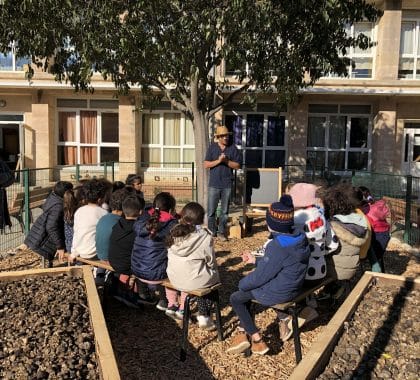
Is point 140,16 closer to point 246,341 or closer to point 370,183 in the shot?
point 246,341

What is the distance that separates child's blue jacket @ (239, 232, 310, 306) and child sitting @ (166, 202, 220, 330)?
0.57 m

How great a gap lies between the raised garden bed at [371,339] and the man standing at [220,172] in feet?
13.0

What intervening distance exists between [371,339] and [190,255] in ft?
5.52

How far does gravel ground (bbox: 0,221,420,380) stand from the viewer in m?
3.73

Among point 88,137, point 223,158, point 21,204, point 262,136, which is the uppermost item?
point 262,136

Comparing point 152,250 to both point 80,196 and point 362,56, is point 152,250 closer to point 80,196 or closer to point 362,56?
point 80,196

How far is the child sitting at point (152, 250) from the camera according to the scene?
4.51 metres

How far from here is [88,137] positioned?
17094mm

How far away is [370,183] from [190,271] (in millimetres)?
7612

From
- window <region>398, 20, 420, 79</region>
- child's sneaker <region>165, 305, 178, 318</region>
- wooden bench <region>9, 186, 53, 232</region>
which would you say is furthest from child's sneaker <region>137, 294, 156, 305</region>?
window <region>398, 20, 420, 79</region>

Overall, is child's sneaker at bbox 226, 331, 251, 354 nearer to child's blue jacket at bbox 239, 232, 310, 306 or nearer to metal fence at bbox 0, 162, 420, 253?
child's blue jacket at bbox 239, 232, 310, 306

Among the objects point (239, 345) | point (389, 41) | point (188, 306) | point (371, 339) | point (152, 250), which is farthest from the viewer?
point (389, 41)

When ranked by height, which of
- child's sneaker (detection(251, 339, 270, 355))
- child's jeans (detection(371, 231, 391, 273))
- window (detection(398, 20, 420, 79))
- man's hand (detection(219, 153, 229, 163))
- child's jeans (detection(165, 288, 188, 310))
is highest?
window (detection(398, 20, 420, 79))

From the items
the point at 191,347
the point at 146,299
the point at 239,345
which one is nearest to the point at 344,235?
the point at 239,345
